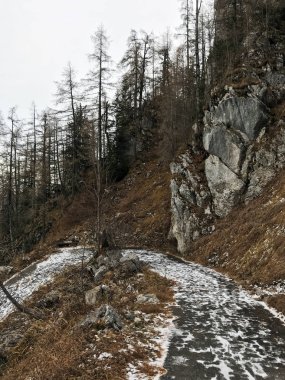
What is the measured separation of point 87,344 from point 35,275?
1646 centimetres

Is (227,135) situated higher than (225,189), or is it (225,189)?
(227,135)

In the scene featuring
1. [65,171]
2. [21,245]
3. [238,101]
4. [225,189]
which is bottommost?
[21,245]

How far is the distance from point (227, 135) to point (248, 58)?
8.20 meters

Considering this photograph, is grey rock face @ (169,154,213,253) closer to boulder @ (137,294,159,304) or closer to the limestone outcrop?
the limestone outcrop

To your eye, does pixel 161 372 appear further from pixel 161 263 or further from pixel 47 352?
pixel 161 263

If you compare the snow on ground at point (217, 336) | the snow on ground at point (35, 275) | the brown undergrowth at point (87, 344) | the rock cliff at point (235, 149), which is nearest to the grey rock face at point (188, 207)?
A: the rock cliff at point (235, 149)

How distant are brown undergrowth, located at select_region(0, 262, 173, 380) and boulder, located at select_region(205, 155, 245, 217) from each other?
10963mm

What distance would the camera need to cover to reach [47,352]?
9109 mm

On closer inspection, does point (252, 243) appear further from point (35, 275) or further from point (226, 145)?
point (35, 275)

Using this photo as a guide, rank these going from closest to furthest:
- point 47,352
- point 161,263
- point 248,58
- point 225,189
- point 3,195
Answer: point 47,352, point 161,263, point 225,189, point 248,58, point 3,195

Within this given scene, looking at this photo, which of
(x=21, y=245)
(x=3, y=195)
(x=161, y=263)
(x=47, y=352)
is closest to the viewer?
(x=47, y=352)

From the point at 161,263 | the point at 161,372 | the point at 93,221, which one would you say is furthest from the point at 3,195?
the point at 161,372

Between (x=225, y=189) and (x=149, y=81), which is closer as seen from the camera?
(x=225, y=189)

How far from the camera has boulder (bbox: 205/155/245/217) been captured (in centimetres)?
2516
